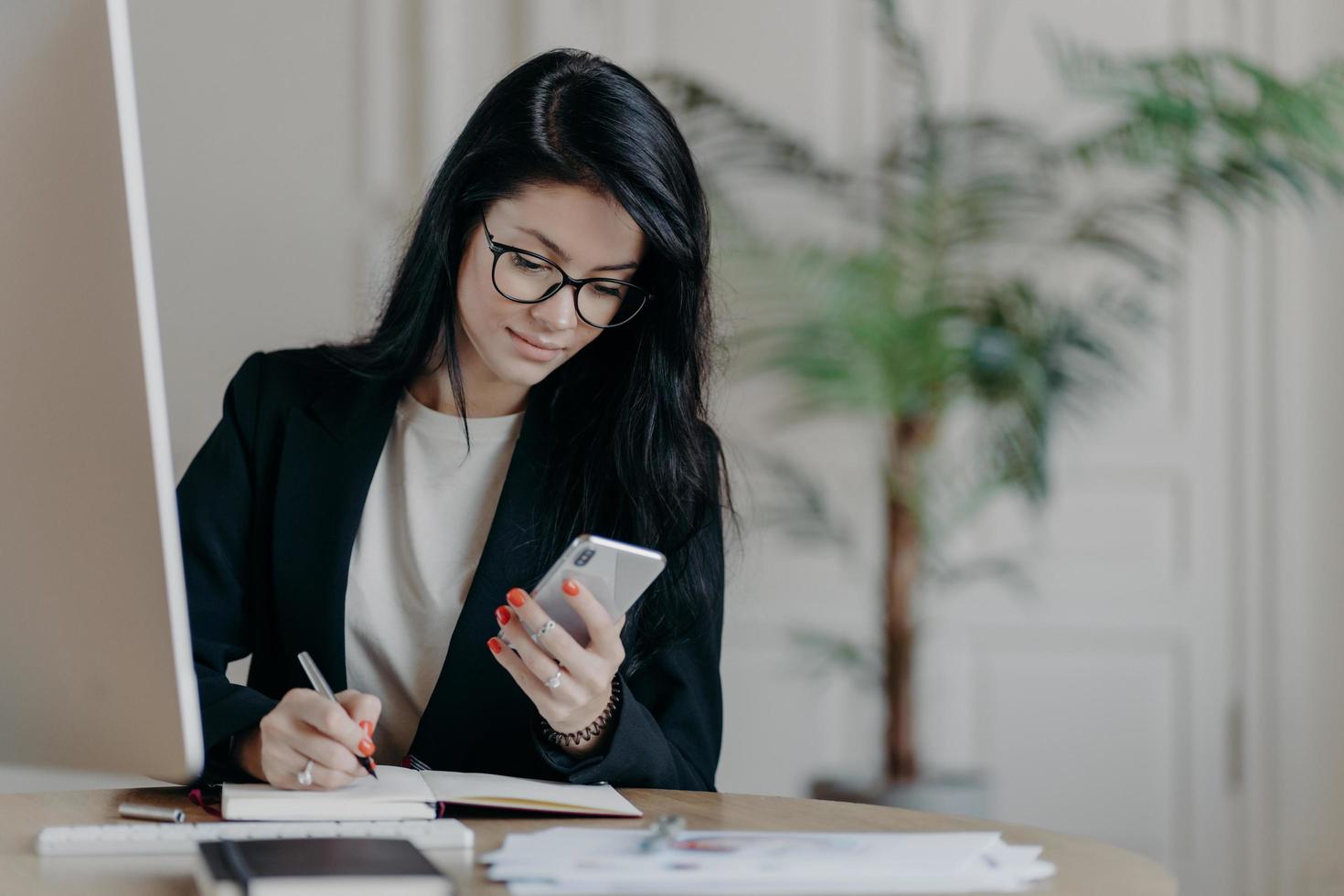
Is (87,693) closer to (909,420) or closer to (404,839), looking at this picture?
(404,839)

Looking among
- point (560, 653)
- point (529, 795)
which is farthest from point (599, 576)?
point (529, 795)

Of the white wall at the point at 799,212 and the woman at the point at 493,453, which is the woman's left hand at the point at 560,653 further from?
the white wall at the point at 799,212

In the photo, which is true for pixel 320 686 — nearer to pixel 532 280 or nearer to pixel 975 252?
pixel 532 280

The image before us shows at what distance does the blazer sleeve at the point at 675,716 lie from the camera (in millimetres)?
1296

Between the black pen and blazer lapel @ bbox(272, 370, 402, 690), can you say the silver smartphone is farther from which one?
blazer lapel @ bbox(272, 370, 402, 690)

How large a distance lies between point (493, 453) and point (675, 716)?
0.38 meters

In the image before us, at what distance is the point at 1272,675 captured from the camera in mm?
3043

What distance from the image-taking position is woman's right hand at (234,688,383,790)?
3.67 feet

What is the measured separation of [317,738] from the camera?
1129 mm

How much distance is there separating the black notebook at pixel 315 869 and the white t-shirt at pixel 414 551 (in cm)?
62

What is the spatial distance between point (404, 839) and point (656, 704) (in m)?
0.59

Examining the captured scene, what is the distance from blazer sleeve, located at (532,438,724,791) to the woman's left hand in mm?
71

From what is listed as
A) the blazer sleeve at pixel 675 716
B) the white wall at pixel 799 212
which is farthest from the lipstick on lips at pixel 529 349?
the white wall at pixel 799 212

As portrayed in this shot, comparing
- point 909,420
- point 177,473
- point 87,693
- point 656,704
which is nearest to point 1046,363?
point 909,420
